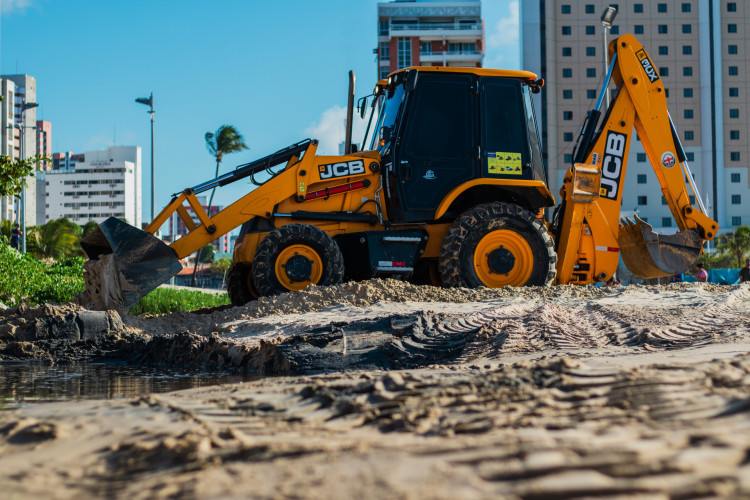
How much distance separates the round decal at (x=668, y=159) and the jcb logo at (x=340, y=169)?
15.6 ft

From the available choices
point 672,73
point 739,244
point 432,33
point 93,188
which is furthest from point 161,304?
point 93,188

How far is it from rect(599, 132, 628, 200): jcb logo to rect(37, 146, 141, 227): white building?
149254 millimetres

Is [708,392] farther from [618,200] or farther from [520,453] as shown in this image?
[618,200]

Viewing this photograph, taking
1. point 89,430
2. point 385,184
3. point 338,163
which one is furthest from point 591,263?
point 89,430

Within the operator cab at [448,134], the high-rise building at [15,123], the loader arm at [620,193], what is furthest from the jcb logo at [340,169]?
the high-rise building at [15,123]

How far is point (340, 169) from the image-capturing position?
10047 mm

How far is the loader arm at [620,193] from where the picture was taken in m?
10.5

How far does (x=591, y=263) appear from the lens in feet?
35.0

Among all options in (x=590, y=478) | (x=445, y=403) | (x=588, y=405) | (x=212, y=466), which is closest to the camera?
(x=590, y=478)

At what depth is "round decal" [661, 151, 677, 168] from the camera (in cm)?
1136

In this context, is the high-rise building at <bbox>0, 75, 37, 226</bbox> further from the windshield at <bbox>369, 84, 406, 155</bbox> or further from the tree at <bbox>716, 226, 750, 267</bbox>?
the windshield at <bbox>369, 84, 406, 155</bbox>

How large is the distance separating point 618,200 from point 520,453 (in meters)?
9.33

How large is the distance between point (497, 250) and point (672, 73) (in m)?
71.9

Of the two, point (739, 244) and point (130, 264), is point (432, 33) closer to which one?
point (739, 244)
